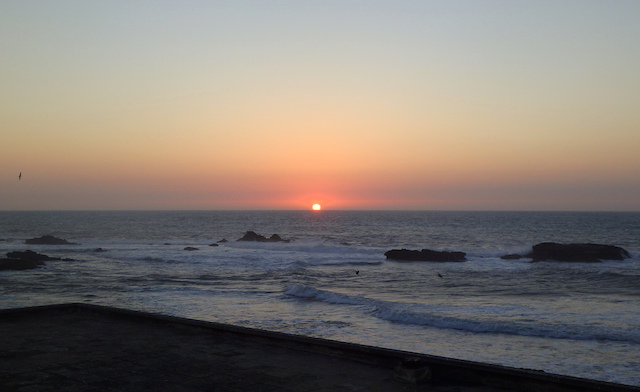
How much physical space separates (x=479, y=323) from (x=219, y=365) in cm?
1170

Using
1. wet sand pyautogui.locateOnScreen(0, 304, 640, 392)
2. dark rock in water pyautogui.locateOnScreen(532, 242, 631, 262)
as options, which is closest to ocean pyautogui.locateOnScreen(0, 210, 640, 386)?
dark rock in water pyautogui.locateOnScreen(532, 242, 631, 262)

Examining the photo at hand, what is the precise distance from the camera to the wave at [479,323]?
56.3 feet

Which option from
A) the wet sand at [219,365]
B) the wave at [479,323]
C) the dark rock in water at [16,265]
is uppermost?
the wet sand at [219,365]

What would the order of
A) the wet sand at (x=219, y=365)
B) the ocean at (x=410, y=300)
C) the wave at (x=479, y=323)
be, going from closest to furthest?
the wet sand at (x=219, y=365)
the ocean at (x=410, y=300)
the wave at (x=479, y=323)

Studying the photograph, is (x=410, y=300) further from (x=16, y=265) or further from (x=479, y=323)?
(x=16, y=265)

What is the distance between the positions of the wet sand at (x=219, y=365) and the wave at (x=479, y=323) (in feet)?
30.5

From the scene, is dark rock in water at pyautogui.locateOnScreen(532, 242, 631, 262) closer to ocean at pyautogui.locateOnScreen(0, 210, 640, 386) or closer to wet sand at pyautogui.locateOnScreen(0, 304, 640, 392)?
ocean at pyautogui.locateOnScreen(0, 210, 640, 386)

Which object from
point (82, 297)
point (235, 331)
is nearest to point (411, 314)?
point (235, 331)

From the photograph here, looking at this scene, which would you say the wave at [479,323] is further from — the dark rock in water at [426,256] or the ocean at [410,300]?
the dark rock in water at [426,256]

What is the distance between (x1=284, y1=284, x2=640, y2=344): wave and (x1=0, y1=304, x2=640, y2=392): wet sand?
929cm

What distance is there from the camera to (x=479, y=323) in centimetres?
1869

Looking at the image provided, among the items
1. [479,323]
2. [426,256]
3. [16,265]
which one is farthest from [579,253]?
[16,265]

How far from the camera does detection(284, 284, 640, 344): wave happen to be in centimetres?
1716

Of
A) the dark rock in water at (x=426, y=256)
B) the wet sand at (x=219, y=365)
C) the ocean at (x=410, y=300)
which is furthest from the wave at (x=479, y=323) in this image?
the dark rock in water at (x=426, y=256)
